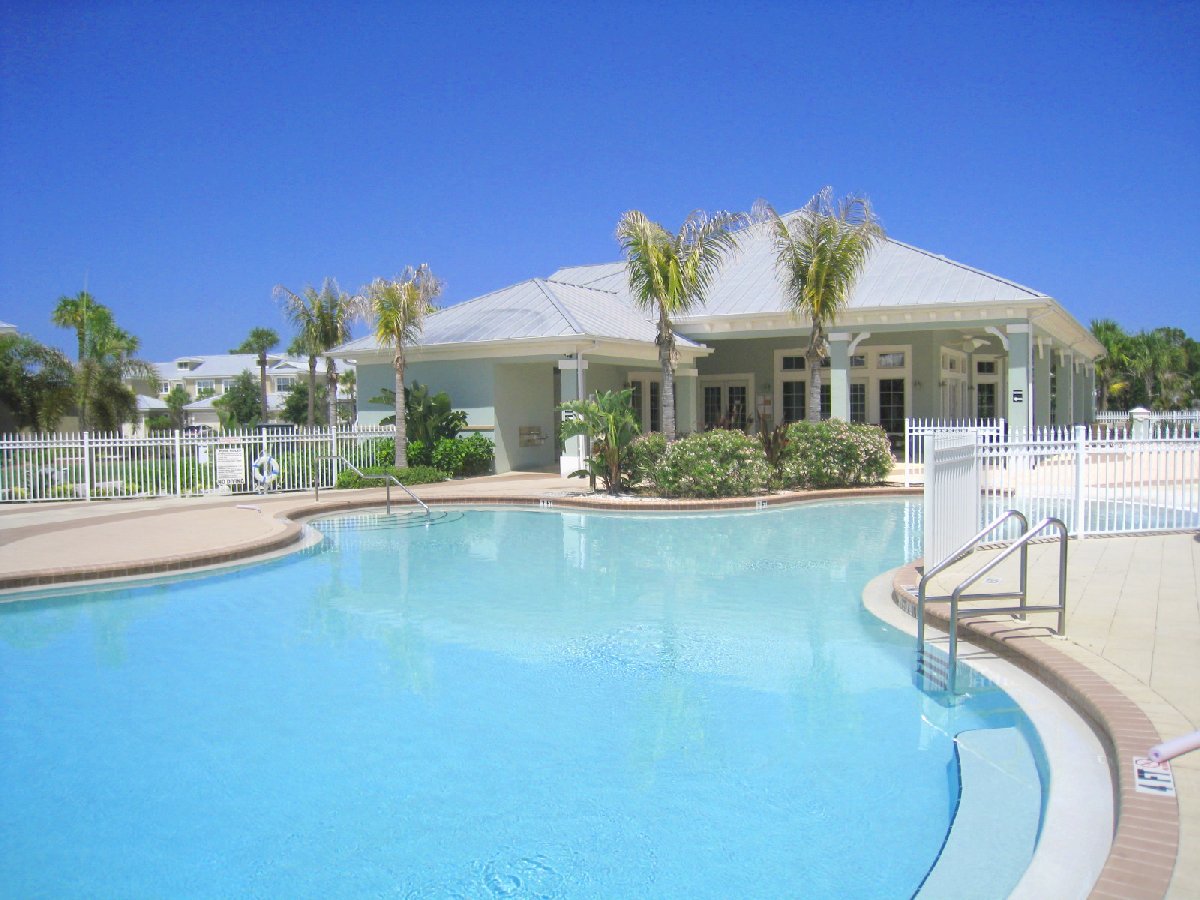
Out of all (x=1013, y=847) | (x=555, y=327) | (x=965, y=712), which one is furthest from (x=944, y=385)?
(x=1013, y=847)

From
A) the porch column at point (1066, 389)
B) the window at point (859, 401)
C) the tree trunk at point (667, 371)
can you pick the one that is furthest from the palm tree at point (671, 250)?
the porch column at point (1066, 389)

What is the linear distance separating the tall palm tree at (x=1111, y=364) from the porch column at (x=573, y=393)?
138ft

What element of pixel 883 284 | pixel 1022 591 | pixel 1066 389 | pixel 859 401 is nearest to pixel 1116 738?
pixel 1022 591

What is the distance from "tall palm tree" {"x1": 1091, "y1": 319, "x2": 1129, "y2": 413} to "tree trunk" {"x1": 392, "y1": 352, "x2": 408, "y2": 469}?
4552cm

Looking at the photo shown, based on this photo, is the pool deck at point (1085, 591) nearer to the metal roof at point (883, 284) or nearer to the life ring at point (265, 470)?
the life ring at point (265, 470)

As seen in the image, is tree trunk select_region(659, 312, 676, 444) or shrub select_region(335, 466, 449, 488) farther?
shrub select_region(335, 466, 449, 488)

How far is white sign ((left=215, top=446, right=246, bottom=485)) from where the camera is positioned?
19734 millimetres

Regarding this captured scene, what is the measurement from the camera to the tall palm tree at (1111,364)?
176 feet

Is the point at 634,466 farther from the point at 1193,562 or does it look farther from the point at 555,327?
the point at 1193,562

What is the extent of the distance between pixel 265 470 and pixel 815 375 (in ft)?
38.7

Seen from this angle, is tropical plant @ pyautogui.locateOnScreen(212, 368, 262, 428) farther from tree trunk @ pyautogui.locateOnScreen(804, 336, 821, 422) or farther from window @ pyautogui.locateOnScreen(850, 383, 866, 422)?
tree trunk @ pyautogui.locateOnScreen(804, 336, 821, 422)

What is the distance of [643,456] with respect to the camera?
18156 millimetres

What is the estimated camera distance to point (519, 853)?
14.2 ft

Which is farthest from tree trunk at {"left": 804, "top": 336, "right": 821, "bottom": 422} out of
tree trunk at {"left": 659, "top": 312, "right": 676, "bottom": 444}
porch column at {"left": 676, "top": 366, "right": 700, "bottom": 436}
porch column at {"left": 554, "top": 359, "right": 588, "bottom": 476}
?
porch column at {"left": 676, "top": 366, "right": 700, "bottom": 436}
